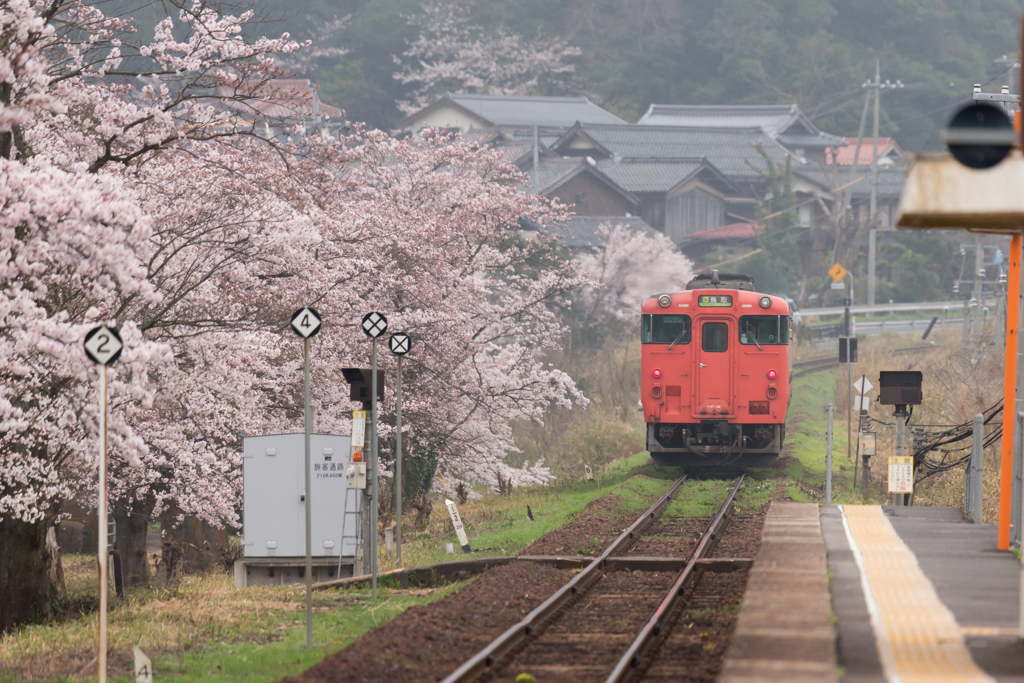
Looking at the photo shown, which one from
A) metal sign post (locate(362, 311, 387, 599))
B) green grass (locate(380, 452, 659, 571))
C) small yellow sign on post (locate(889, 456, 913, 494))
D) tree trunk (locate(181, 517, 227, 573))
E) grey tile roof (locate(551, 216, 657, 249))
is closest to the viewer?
metal sign post (locate(362, 311, 387, 599))

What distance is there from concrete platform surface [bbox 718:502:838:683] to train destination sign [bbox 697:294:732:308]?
10.7 meters

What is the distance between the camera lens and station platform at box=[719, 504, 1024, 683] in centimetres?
580

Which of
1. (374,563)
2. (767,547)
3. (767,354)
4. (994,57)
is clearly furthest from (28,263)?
(994,57)

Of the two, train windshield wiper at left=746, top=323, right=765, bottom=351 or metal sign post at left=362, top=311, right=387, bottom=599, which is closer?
metal sign post at left=362, top=311, right=387, bottom=599

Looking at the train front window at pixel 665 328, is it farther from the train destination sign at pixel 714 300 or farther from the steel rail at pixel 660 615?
the steel rail at pixel 660 615

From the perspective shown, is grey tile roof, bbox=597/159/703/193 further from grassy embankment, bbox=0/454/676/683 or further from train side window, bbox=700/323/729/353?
grassy embankment, bbox=0/454/676/683

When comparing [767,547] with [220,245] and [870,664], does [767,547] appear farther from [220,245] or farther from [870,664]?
[220,245]

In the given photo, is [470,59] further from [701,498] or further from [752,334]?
[701,498]

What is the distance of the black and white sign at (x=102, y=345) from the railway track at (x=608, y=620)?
355 centimetres

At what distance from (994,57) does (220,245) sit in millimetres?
66402

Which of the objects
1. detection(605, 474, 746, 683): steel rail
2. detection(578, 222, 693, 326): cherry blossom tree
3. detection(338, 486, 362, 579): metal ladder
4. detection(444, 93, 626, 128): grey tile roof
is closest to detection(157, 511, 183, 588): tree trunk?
detection(338, 486, 362, 579): metal ladder

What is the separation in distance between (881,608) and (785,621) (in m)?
0.75

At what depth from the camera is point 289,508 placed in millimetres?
14922

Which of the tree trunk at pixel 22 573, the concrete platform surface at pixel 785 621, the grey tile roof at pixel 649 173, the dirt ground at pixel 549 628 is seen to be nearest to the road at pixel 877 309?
the grey tile roof at pixel 649 173
